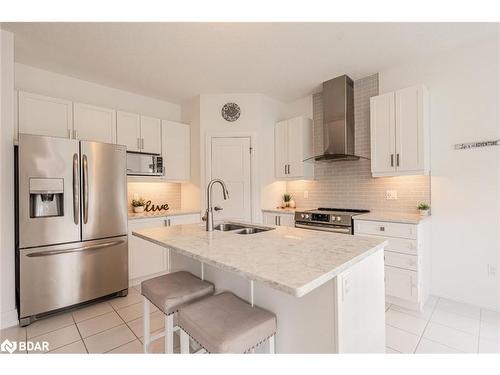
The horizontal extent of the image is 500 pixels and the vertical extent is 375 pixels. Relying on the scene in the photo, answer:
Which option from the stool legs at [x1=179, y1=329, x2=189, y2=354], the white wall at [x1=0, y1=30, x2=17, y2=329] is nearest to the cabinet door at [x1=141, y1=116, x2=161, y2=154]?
the white wall at [x1=0, y1=30, x2=17, y2=329]

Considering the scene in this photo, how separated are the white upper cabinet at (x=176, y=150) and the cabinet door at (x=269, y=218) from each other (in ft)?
4.61

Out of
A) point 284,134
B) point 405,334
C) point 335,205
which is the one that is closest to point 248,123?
point 284,134

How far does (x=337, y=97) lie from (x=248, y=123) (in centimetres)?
134

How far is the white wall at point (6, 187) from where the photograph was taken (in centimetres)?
228

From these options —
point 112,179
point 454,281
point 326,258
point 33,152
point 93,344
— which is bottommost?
point 93,344

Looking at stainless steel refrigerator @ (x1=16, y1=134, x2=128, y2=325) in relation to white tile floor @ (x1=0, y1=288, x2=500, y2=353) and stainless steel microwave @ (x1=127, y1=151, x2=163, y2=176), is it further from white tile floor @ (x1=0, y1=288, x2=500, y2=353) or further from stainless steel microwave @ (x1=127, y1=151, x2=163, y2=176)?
stainless steel microwave @ (x1=127, y1=151, x2=163, y2=176)

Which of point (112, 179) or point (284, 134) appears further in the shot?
point (284, 134)

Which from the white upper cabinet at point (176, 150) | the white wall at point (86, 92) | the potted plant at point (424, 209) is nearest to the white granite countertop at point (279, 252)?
the potted plant at point (424, 209)

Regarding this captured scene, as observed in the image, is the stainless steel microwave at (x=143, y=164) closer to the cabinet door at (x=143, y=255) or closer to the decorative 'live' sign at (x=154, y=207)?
the decorative 'live' sign at (x=154, y=207)

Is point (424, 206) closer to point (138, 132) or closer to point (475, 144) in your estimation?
point (475, 144)

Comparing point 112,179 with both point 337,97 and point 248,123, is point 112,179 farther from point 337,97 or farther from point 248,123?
point 337,97

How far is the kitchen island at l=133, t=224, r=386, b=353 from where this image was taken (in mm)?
1078

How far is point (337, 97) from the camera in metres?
3.40

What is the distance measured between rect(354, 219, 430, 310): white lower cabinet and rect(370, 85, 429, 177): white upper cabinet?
0.65 meters
